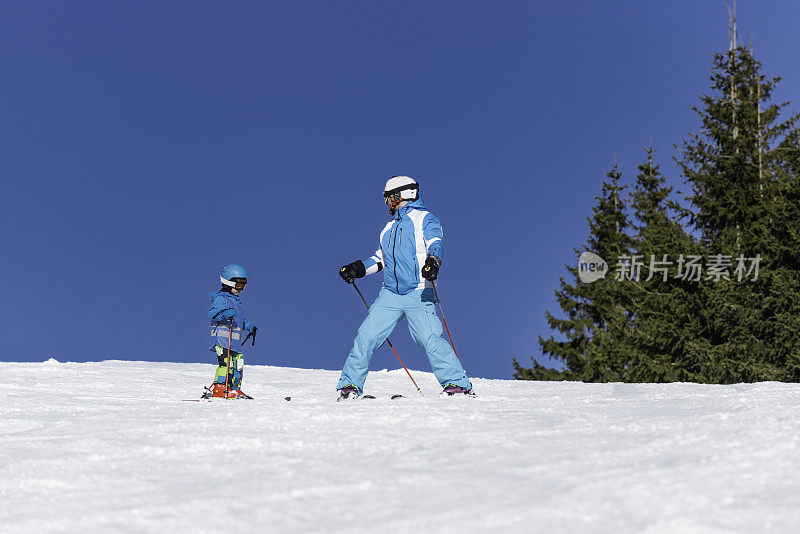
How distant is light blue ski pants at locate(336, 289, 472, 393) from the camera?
23.2 feet

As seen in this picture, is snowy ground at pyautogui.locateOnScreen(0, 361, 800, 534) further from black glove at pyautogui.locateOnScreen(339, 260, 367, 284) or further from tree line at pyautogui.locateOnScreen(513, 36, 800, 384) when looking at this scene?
tree line at pyautogui.locateOnScreen(513, 36, 800, 384)

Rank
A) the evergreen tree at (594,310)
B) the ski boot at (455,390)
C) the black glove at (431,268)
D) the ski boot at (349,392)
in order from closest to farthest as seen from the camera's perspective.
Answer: the black glove at (431,268)
the ski boot at (455,390)
the ski boot at (349,392)
the evergreen tree at (594,310)

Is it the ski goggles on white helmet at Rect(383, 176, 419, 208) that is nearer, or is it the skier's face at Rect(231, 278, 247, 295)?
the ski goggles on white helmet at Rect(383, 176, 419, 208)

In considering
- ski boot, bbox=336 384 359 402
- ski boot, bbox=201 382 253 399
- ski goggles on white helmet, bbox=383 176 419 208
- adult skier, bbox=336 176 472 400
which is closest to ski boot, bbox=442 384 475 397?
adult skier, bbox=336 176 472 400

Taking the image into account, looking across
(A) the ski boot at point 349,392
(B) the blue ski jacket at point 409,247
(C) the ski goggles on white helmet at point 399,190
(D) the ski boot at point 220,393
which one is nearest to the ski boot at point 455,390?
(A) the ski boot at point 349,392

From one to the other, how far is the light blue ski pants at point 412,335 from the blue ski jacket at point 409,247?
11 centimetres

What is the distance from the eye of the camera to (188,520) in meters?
2.72

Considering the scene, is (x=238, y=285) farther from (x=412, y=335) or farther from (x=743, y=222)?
(x=743, y=222)

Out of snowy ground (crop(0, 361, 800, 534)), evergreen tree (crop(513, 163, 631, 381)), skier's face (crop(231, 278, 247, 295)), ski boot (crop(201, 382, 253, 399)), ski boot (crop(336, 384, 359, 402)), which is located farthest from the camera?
evergreen tree (crop(513, 163, 631, 381))

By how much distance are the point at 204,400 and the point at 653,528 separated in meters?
5.88

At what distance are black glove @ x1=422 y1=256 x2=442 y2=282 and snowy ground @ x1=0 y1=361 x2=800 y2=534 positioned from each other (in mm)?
1274

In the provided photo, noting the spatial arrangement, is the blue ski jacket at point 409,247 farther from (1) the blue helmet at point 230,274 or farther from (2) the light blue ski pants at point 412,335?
(1) the blue helmet at point 230,274

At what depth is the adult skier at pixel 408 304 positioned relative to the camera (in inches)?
279

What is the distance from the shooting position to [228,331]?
7.94m
